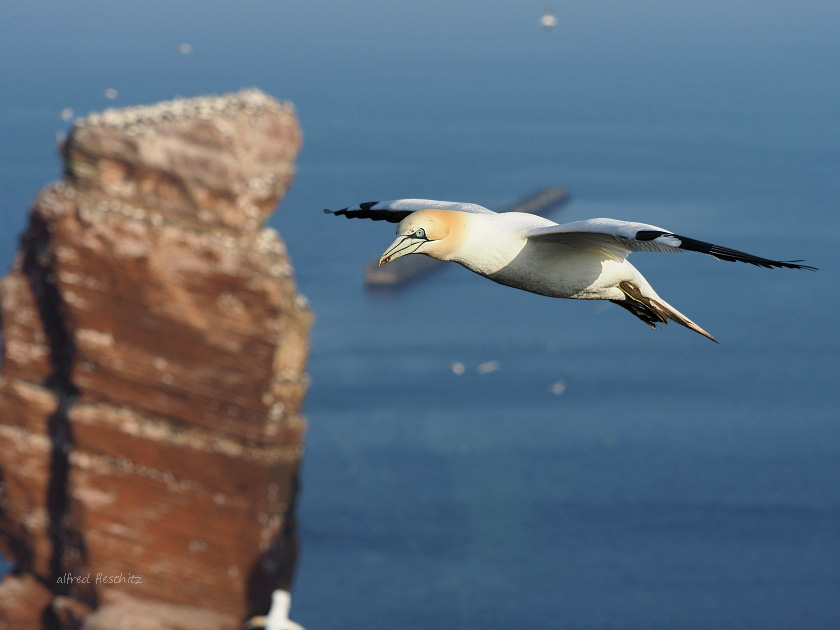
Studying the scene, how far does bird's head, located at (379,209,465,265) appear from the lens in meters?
10.1

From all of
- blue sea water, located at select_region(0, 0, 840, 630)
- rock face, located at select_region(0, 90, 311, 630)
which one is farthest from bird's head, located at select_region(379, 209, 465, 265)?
blue sea water, located at select_region(0, 0, 840, 630)

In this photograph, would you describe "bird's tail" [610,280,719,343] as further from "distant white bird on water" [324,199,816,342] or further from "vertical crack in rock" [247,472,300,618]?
"vertical crack in rock" [247,472,300,618]

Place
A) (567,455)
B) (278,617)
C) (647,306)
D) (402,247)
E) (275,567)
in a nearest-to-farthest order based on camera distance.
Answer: (402,247) < (647,306) < (278,617) < (275,567) < (567,455)

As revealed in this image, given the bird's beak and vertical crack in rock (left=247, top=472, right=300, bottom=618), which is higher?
the bird's beak

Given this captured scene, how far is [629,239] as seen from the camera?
946cm

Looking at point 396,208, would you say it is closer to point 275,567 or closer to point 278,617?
point 278,617

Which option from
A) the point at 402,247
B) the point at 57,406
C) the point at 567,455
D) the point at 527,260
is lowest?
the point at 57,406

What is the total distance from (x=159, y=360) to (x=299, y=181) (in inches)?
6261

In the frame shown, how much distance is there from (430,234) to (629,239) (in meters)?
1.71

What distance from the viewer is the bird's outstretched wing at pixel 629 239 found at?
8664mm

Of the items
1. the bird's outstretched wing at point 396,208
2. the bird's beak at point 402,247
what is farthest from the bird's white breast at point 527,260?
the bird's outstretched wing at point 396,208

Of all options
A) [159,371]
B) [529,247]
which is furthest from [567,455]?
[529,247]

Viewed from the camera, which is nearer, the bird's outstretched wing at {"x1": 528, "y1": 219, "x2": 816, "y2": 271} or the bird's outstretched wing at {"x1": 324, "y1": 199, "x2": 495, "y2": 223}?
the bird's outstretched wing at {"x1": 528, "y1": 219, "x2": 816, "y2": 271}

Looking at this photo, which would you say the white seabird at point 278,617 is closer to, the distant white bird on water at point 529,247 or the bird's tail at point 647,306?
the bird's tail at point 647,306
